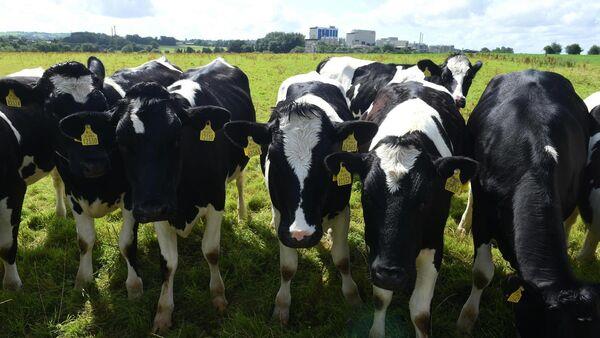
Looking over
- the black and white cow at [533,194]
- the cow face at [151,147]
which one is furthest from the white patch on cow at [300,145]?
→ the black and white cow at [533,194]

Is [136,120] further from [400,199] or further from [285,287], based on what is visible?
[400,199]

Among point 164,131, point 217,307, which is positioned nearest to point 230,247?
point 217,307

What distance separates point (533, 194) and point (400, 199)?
103cm

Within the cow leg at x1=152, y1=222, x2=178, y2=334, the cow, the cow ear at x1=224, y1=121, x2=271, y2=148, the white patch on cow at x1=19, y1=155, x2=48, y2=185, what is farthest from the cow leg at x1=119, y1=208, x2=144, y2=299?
the cow

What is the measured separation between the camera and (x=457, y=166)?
3.33 m

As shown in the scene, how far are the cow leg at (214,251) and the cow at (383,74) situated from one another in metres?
3.97

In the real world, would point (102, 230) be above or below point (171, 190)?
below

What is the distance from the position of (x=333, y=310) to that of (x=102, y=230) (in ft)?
11.4

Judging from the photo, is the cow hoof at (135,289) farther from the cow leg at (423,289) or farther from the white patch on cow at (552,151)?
the white patch on cow at (552,151)

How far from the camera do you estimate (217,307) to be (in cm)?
452

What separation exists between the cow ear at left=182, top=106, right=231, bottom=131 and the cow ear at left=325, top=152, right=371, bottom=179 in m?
1.23

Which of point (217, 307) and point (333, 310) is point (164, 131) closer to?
point (217, 307)

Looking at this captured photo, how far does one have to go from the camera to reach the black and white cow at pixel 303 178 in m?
3.64

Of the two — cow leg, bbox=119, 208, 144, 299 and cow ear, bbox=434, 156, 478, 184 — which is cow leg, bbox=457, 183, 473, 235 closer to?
cow ear, bbox=434, 156, 478, 184
